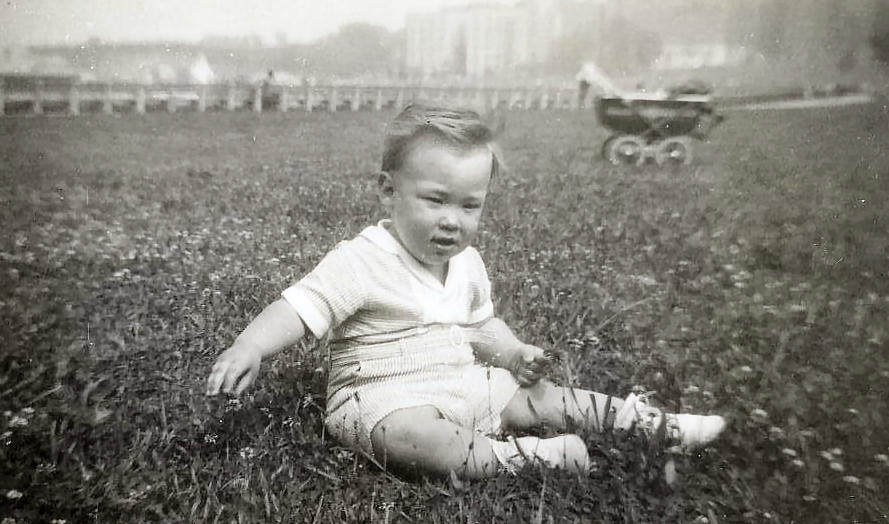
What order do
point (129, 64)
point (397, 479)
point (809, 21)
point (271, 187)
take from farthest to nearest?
point (271, 187)
point (809, 21)
point (129, 64)
point (397, 479)

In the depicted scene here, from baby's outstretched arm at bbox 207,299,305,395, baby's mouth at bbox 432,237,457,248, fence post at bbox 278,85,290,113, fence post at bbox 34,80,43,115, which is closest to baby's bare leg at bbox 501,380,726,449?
baby's mouth at bbox 432,237,457,248

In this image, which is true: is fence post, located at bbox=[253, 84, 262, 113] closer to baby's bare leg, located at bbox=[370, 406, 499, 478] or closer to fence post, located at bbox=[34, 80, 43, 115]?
fence post, located at bbox=[34, 80, 43, 115]

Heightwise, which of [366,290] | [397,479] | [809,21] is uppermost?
[809,21]

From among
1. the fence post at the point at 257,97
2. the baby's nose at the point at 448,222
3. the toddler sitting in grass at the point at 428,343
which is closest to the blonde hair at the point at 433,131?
the toddler sitting in grass at the point at 428,343

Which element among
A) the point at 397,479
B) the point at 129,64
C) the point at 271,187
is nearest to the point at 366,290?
the point at 397,479

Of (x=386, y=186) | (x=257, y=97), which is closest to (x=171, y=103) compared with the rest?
(x=257, y=97)

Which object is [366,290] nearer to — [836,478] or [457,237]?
[457,237]

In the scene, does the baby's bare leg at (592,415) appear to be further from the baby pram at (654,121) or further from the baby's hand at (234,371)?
the baby pram at (654,121)
